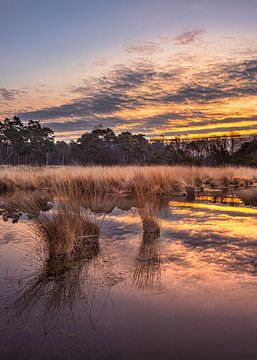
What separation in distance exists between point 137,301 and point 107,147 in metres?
34.1

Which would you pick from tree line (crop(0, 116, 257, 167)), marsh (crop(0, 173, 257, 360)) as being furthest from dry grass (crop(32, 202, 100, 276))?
tree line (crop(0, 116, 257, 167))

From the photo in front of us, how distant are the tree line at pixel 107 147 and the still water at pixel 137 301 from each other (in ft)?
64.4

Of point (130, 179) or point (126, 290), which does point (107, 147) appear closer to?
point (130, 179)

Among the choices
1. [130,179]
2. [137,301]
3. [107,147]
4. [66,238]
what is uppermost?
[107,147]

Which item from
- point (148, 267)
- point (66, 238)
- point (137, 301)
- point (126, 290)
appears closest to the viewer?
point (137, 301)

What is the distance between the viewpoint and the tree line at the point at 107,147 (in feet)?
79.2

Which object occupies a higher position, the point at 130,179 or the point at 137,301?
the point at 130,179

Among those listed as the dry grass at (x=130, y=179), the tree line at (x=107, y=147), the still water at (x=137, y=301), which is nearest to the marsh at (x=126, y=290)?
the still water at (x=137, y=301)

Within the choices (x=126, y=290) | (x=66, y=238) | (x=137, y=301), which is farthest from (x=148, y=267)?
(x=66, y=238)

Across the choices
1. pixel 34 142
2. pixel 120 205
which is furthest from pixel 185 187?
pixel 34 142

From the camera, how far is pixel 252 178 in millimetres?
14250

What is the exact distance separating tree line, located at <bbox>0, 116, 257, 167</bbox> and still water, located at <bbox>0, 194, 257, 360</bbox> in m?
19.6

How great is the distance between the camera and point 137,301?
8.57 ft

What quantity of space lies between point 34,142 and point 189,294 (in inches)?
1383
